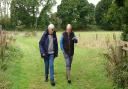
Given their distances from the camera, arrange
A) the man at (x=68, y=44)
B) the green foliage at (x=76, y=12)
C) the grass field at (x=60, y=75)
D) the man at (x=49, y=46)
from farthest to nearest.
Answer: the green foliage at (x=76, y=12), the man at (x=68, y=44), the man at (x=49, y=46), the grass field at (x=60, y=75)

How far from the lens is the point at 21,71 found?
16.1 meters

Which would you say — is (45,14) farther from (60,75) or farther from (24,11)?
(60,75)

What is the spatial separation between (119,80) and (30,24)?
70.2 meters

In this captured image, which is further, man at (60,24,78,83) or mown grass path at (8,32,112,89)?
man at (60,24,78,83)

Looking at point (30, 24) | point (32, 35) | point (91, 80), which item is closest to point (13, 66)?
point (91, 80)

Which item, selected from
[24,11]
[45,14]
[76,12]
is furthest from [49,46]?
[76,12]

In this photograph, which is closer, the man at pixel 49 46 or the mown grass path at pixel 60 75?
the mown grass path at pixel 60 75

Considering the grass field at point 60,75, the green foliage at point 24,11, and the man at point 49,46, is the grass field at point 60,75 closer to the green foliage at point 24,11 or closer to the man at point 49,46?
the man at point 49,46

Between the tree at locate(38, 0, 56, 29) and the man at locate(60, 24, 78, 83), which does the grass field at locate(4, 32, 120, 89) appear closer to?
the man at locate(60, 24, 78, 83)

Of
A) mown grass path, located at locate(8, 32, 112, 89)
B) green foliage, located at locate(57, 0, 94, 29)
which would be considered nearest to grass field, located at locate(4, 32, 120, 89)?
mown grass path, located at locate(8, 32, 112, 89)

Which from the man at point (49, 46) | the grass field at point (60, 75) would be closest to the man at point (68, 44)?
the man at point (49, 46)

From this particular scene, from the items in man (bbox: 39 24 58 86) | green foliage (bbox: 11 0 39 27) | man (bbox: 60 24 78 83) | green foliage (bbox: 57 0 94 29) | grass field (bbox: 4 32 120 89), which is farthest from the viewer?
green foliage (bbox: 57 0 94 29)

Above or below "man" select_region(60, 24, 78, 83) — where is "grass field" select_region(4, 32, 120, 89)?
below

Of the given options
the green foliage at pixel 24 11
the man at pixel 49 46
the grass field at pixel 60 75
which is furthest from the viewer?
the green foliage at pixel 24 11
